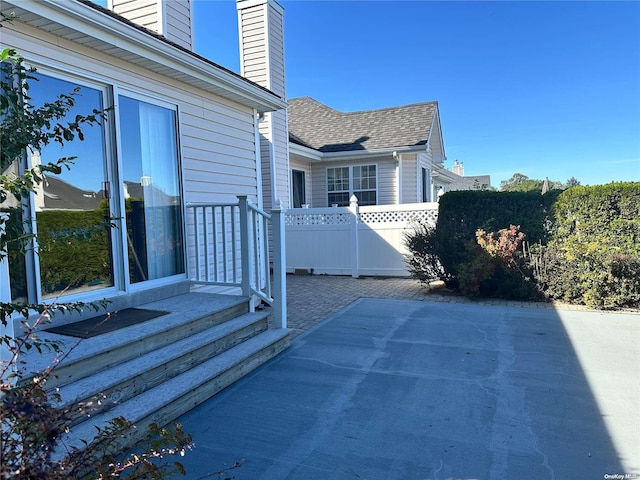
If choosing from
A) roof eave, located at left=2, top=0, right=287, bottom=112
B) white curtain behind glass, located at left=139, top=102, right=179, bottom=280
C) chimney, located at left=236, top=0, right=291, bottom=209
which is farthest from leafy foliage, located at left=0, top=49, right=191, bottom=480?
chimney, located at left=236, top=0, right=291, bottom=209

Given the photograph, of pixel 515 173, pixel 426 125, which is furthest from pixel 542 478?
pixel 515 173

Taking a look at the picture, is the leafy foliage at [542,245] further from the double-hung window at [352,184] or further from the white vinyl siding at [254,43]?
the white vinyl siding at [254,43]

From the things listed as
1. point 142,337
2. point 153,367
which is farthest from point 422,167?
point 153,367

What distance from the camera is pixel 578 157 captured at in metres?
28.7

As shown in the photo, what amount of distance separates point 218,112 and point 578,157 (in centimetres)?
3067

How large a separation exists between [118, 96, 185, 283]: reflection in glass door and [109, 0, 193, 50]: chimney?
204 cm

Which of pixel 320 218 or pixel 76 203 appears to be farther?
pixel 320 218

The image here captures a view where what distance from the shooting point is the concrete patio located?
2434 mm

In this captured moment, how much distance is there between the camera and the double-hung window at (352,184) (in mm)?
12578

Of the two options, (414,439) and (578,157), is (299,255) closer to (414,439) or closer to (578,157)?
(414,439)

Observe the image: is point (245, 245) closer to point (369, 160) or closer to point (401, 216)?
point (401, 216)

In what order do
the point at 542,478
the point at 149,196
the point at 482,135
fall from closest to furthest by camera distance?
the point at 542,478 < the point at 149,196 < the point at 482,135

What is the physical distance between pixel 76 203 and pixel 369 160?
9.75m

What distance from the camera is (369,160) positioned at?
41.0ft
